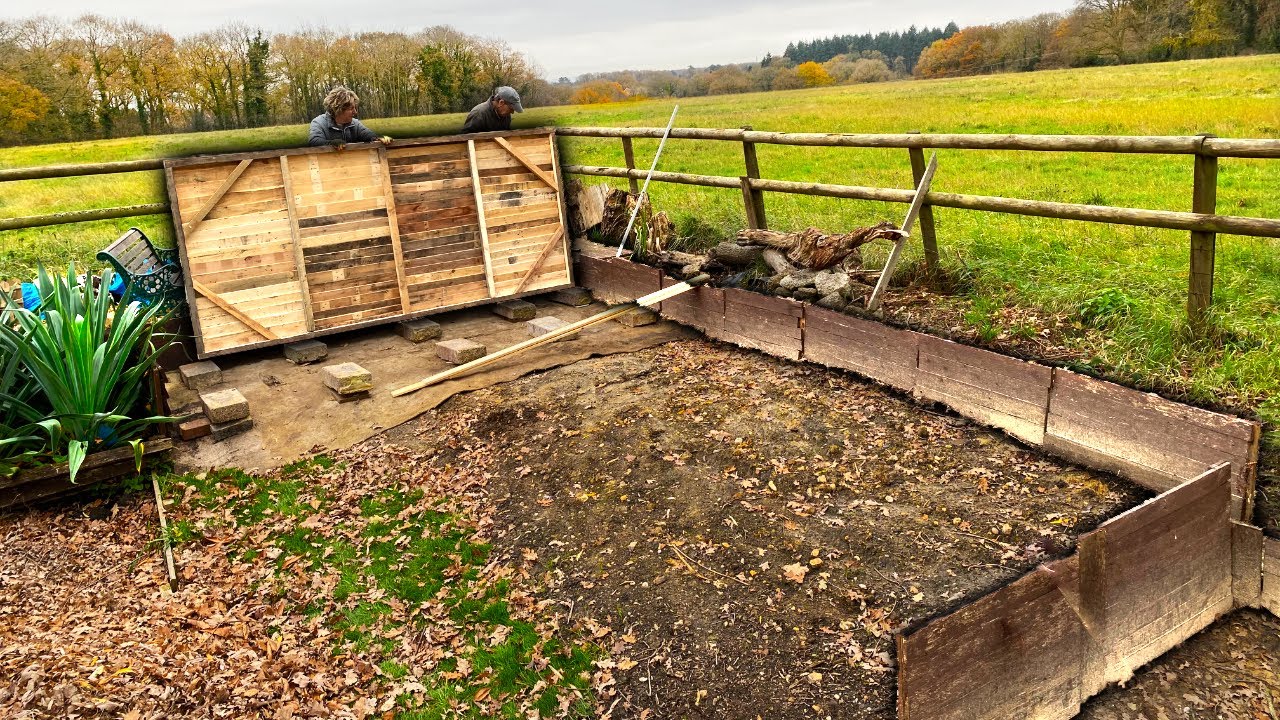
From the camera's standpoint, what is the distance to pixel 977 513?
4.76m

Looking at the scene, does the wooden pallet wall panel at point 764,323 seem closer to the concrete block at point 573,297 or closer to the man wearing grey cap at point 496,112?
the concrete block at point 573,297

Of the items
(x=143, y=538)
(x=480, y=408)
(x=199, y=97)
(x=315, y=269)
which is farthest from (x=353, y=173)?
(x=199, y=97)

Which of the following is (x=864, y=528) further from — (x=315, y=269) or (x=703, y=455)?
(x=315, y=269)

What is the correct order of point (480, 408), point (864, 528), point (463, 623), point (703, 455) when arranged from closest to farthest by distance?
point (463, 623)
point (864, 528)
point (703, 455)
point (480, 408)

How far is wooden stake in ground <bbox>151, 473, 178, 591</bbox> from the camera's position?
187 inches

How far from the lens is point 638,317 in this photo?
826 cm

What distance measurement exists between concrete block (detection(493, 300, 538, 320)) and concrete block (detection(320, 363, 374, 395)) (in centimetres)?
206

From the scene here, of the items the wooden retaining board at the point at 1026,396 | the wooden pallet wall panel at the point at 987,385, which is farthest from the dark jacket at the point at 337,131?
the wooden pallet wall panel at the point at 987,385

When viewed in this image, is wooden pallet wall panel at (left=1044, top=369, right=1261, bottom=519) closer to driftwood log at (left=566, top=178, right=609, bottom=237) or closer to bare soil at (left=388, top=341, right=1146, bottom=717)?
bare soil at (left=388, top=341, right=1146, bottom=717)

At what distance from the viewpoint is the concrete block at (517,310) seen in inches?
344

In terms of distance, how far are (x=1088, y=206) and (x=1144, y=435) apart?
1723 mm

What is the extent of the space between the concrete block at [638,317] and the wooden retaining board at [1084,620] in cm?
493

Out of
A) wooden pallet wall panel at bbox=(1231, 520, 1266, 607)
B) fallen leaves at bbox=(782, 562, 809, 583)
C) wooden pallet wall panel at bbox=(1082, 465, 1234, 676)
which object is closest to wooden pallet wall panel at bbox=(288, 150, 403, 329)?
fallen leaves at bbox=(782, 562, 809, 583)

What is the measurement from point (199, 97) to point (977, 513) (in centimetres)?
1560
